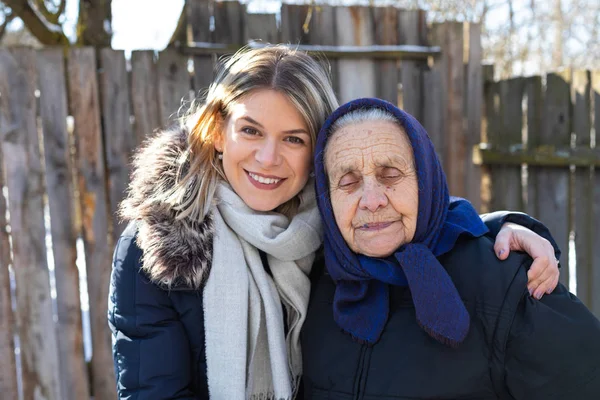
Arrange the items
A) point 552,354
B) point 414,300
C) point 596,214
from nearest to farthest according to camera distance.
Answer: point 552,354 → point 414,300 → point 596,214

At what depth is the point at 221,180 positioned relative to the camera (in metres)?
2.24

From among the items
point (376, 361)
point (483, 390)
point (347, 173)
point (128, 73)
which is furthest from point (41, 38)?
point (483, 390)

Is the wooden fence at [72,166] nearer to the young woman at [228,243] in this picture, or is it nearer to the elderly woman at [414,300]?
the young woman at [228,243]

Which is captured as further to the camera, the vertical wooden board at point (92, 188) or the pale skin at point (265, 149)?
the vertical wooden board at point (92, 188)

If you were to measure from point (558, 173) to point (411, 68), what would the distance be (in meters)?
1.14

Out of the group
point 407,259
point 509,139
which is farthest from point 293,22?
point 407,259

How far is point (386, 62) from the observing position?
3846 millimetres

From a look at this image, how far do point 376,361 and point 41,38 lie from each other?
3241mm

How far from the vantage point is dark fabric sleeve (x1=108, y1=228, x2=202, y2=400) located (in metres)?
1.92

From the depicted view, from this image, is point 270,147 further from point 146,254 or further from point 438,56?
point 438,56

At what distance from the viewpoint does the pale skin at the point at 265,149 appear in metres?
2.11

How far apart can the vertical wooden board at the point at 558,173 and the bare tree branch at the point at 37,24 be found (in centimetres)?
310

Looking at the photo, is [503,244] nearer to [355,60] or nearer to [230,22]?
[355,60]

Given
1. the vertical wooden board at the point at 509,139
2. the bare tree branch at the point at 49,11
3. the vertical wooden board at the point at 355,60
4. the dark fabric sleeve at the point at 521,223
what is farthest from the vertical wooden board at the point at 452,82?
the bare tree branch at the point at 49,11
